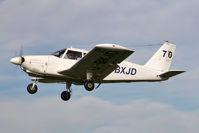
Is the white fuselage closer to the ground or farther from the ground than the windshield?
closer to the ground

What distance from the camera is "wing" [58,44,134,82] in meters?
17.2

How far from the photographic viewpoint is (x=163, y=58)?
76.4ft

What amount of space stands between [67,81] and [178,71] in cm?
585

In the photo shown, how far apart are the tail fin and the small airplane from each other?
112 centimetres

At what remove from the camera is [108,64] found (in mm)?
18953

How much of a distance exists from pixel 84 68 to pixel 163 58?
6103 mm

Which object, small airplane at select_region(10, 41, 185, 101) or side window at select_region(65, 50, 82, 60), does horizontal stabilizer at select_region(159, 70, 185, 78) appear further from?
side window at select_region(65, 50, 82, 60)

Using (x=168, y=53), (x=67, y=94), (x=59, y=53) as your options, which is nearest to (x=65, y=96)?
(x=67, y=94)

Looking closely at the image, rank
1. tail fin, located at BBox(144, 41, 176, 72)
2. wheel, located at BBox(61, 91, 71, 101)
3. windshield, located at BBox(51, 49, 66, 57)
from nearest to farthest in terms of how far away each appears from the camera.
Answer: windshield, located at BBox(51, 49, 66, 57) → wheel, located at BBox(61, 91, 71, 101) → tail fin, located at BBox(144, 41, 176, 72)

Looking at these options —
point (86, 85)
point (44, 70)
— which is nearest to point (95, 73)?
point (86, 85)

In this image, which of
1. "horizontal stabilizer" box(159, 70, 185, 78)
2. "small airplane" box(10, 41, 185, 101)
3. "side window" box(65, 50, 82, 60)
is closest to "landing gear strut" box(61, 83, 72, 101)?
"small airplane" box(10, 41, 185, 101)

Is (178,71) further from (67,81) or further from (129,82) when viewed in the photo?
(67,81)

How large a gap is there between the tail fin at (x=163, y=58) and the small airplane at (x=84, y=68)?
112cm

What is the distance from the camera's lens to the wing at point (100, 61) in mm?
17156
